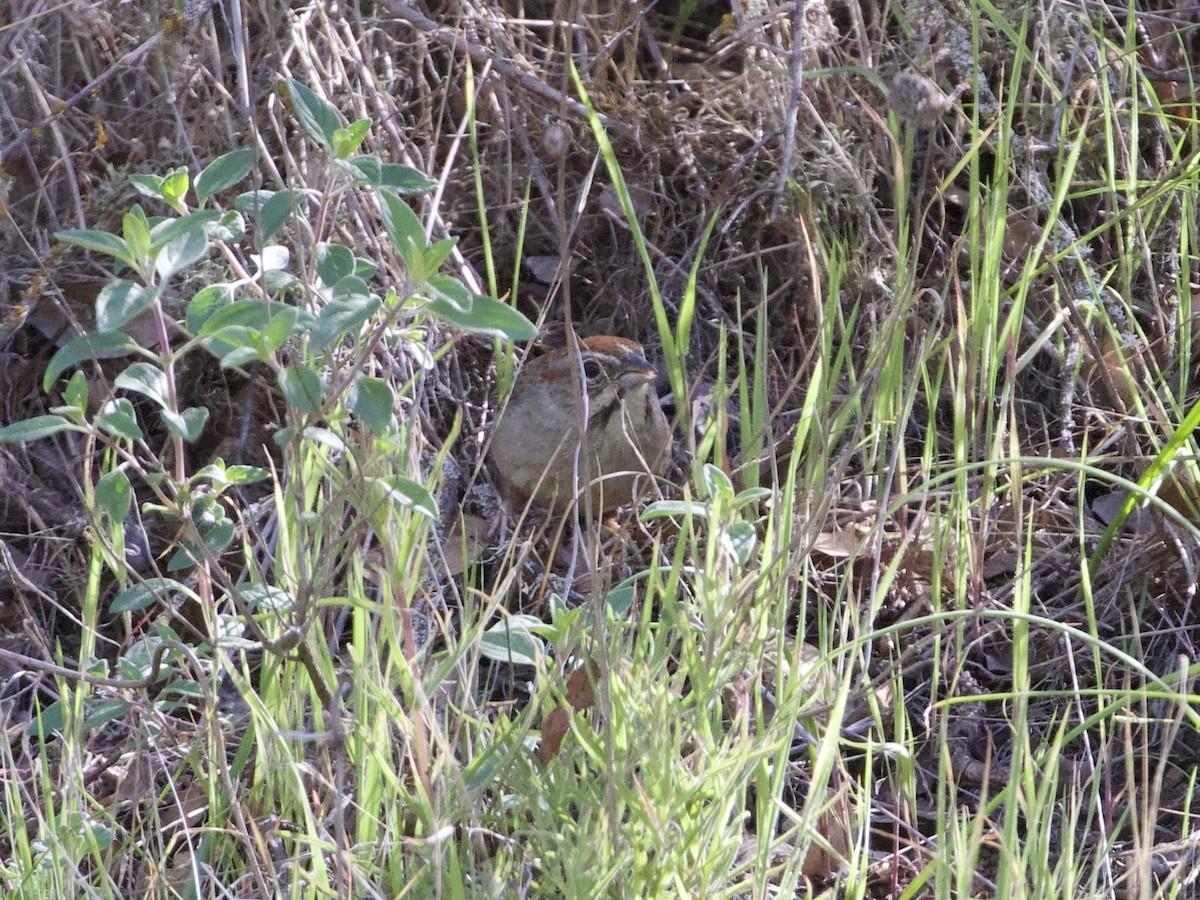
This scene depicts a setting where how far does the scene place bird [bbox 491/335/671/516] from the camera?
3328 millimetres

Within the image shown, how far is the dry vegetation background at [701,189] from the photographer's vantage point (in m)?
3.04

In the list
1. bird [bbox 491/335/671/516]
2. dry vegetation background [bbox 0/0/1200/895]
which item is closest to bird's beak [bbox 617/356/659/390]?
bird [bbox 491/335/671/516]

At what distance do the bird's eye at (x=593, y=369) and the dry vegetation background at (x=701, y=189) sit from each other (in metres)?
0.29

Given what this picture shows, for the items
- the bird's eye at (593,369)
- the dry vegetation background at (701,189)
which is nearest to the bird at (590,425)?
the bird's eye at (593,369)

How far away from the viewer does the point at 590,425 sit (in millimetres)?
3408

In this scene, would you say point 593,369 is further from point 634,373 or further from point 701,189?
point 701,189

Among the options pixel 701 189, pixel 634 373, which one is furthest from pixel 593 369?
pixel 701 189

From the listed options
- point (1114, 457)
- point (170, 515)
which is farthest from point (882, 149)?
point (170, 515)

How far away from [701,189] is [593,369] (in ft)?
2.04

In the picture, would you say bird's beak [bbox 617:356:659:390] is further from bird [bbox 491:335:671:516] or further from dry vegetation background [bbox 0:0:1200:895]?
dry vegetation background [bbox 0:0:1200:895]

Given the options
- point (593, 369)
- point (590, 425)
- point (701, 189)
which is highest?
point (701, 189)

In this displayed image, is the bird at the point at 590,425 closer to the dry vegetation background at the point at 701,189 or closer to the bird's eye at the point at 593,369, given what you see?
the bird's eye at the point at 593,369

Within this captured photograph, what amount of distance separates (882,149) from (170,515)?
2114 mm

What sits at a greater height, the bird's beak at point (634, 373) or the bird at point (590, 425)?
the bird's beak at point (634, 373)
